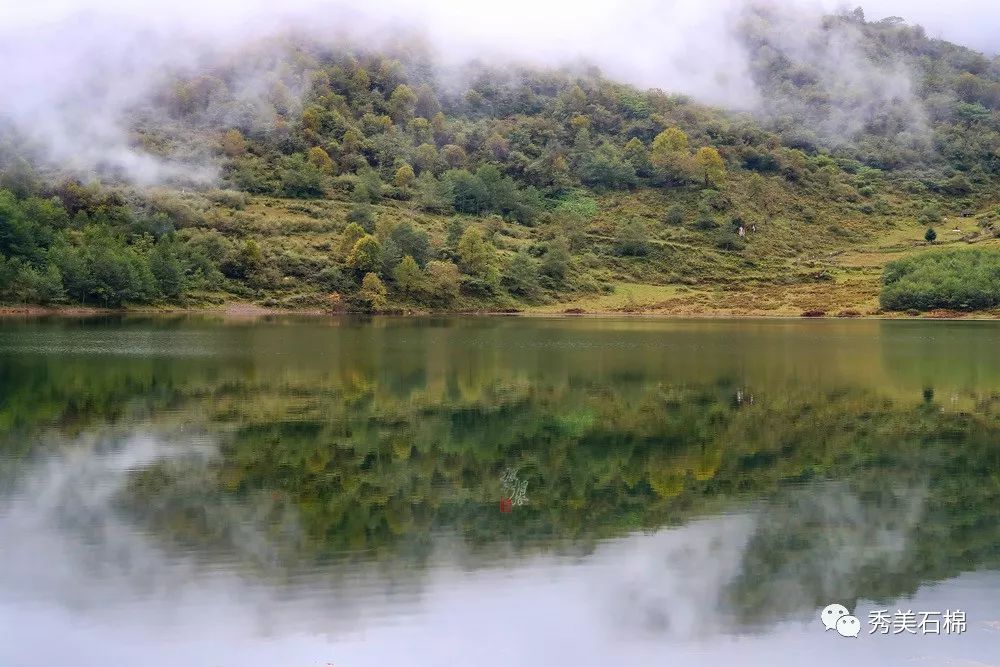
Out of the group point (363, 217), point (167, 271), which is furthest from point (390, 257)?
point (167, 271)

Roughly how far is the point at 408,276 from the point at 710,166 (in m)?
64.9

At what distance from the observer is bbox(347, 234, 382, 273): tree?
106469mm

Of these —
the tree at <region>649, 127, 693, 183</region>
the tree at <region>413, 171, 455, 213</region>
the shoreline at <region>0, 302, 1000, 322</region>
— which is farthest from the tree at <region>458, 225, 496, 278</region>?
the tree at <region>649, 127, 693, 183</region>

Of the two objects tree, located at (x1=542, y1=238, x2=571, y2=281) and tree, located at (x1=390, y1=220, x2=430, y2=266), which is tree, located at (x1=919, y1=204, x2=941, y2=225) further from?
tree, located at (x1=390, y1=220, x2=430, y2=266)

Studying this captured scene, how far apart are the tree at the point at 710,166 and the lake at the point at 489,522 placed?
117317 millimetres

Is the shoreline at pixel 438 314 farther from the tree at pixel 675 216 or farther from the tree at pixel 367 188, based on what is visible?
the tree at pixel 367 188

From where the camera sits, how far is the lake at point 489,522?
40.8 feet

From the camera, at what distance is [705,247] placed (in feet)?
435

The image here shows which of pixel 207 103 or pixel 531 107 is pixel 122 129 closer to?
pixel 207 103

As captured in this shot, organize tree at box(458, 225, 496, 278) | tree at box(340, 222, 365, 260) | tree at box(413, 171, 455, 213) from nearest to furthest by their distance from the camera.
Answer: tree at box(340, 222, 365, 260)
tree at box(458, 225, 496, 278)
tree at box(413, 171, 455, 213)

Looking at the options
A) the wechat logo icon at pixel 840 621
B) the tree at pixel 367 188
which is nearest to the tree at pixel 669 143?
the tree at pixel 367 188

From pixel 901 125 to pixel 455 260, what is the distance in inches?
4476

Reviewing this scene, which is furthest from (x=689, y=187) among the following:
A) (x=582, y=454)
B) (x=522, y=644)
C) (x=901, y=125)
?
(x=522, y=644)

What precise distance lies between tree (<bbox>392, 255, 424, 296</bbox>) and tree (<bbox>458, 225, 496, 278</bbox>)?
681 cm
